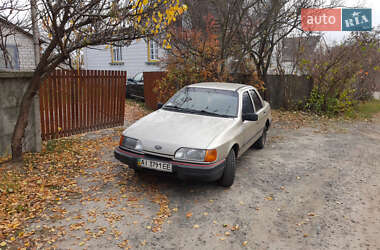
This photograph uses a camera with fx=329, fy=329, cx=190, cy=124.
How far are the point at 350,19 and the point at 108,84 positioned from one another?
9843 millimetres

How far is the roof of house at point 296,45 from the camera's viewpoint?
42.6 feet

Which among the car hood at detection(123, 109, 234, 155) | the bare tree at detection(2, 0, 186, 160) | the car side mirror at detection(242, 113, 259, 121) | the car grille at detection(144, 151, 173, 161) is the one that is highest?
the bare tree at detection(2, 0, 186, 160)

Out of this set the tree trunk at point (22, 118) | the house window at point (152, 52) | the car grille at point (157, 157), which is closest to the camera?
the car grille at point (157, 157)

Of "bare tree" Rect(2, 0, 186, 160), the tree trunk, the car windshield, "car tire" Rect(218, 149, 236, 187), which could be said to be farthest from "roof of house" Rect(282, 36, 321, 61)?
the tree trunk

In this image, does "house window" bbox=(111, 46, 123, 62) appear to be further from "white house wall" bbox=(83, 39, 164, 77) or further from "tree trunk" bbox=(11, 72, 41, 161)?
"tree trunk" bbox=(11, 72, 41, 161)

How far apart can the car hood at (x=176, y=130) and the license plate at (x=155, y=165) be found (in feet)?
0.53

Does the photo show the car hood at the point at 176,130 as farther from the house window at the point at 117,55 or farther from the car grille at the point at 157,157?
the house window at the point at 117,55

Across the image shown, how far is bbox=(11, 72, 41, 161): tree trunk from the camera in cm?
586

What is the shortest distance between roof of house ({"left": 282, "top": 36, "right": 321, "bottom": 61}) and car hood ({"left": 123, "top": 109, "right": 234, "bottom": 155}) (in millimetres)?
8814

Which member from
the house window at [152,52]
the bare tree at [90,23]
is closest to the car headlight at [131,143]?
the bare tree at [90,23]

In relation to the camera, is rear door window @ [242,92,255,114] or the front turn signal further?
rear door window @ [242,92,255,114]

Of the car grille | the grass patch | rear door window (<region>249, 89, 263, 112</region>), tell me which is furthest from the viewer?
the grass patch

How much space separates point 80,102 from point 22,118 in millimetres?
2215

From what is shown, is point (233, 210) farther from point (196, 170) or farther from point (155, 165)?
point (155, 165)
